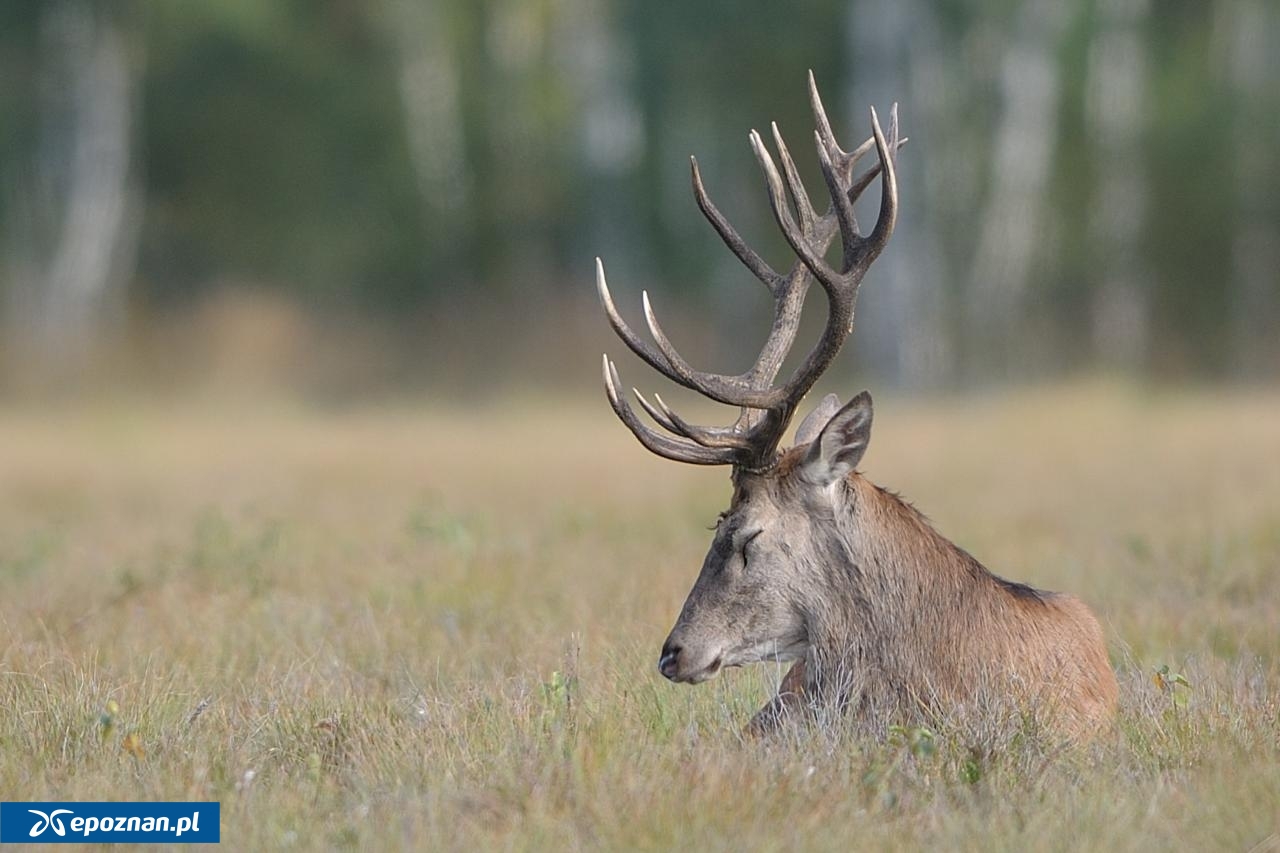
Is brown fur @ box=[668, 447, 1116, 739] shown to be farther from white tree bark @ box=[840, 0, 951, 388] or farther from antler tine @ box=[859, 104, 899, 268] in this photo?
white tree bark @ box=[840, 0, 951, 388]

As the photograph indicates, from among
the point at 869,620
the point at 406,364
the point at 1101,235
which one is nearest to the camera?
the point at 869,620

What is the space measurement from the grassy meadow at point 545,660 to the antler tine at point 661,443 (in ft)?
2.29

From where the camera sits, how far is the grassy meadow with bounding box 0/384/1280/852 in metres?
4.36

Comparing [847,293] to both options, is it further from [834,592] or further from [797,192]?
[834,592]

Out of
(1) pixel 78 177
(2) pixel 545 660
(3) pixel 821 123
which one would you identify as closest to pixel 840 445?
(3) pixel 821 123

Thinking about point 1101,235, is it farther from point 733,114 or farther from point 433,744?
point 433,744

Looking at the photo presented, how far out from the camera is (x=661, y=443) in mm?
5168

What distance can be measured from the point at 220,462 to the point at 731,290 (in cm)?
1394

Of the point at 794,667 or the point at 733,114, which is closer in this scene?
the point at 794,667

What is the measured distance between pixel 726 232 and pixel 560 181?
77.2 ft

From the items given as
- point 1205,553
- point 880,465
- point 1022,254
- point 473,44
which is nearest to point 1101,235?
point 1022,254

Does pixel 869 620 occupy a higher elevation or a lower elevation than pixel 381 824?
higher

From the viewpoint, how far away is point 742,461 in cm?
527

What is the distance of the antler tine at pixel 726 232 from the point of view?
17.3 feet
